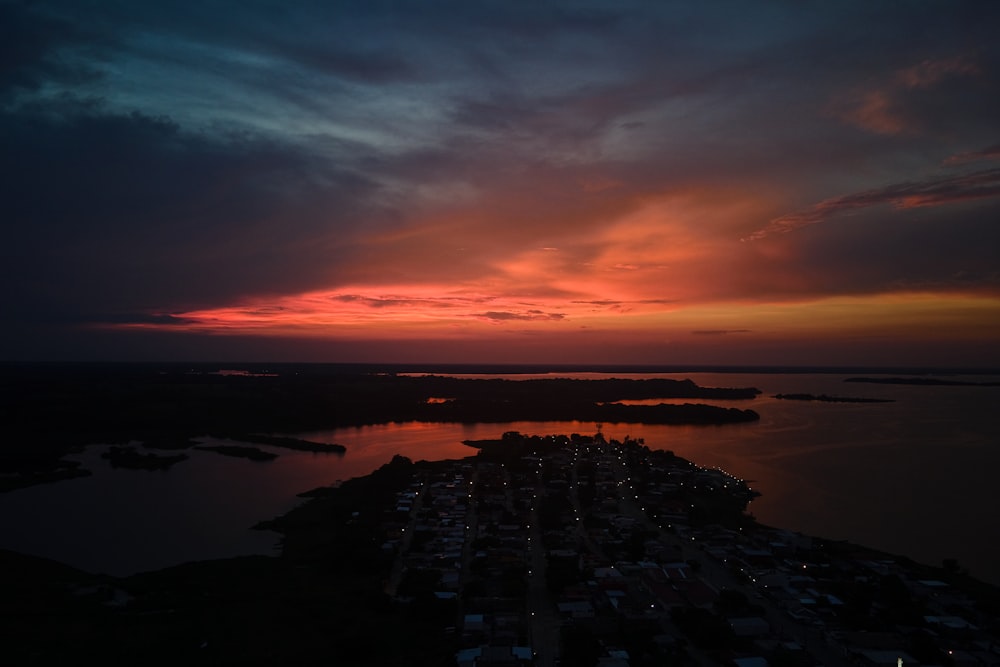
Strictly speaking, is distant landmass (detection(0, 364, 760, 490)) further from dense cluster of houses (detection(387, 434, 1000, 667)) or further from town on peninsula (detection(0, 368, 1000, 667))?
dense cluster of houses (detection(387, 434, 1000, 667))

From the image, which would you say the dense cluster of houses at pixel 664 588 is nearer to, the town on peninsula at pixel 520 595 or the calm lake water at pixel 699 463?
the town on peninsula at pixel 520 595

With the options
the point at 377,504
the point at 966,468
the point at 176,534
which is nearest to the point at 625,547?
the point at 377,504

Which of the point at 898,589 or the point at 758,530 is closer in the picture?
the point at 898,589

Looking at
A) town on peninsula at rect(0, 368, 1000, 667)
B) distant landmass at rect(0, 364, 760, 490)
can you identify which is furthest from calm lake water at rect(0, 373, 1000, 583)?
distant landmass at rect(0, 364, 760, 490)

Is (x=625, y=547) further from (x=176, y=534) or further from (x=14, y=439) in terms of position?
(x=14, y=439)

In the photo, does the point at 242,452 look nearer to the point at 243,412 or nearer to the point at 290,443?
the point at 290,443

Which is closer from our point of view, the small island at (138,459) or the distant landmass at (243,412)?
the small island at (138,459)

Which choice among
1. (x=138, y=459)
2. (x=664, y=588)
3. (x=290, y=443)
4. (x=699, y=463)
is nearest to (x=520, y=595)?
(x=664, y=588)

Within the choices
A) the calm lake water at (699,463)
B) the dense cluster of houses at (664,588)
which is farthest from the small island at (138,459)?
the dense cluster of houses at (664,588)
